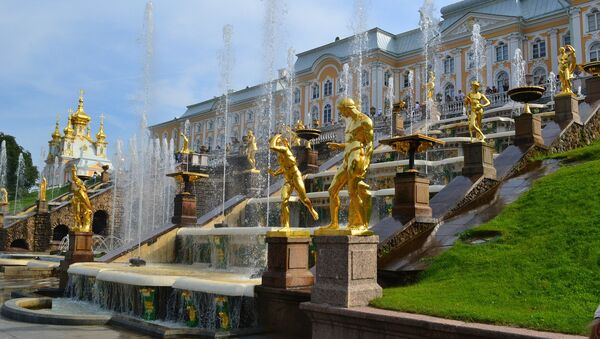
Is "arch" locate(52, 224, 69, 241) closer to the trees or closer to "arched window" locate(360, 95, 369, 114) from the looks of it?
"arched window" locate(360, 95, 369, 114)

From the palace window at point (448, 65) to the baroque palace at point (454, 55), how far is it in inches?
3.9

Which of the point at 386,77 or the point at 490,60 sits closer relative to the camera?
the point at 490,60

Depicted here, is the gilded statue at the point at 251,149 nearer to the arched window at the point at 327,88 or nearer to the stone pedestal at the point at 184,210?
the stone pedestal at the point at 184,210

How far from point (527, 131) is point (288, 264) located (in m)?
7.88

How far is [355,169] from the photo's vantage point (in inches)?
299

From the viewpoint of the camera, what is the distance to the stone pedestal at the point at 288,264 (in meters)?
8.63

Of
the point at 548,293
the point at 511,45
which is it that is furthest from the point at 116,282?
the point at 511,45

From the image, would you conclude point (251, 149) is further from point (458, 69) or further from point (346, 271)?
point (458, 69)

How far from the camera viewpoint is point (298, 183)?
966 centimetres

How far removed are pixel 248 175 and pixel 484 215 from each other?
16.1 meters

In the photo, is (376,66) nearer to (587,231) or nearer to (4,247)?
(4,247)

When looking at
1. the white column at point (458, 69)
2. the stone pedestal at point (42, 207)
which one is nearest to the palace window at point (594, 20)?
the white column at point (458, 69)

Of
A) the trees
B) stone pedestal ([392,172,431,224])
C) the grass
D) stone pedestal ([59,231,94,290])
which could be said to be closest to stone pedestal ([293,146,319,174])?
stone pedestal ([59,231,94,290])

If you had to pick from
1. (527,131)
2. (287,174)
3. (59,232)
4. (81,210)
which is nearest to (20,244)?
(59,232)
